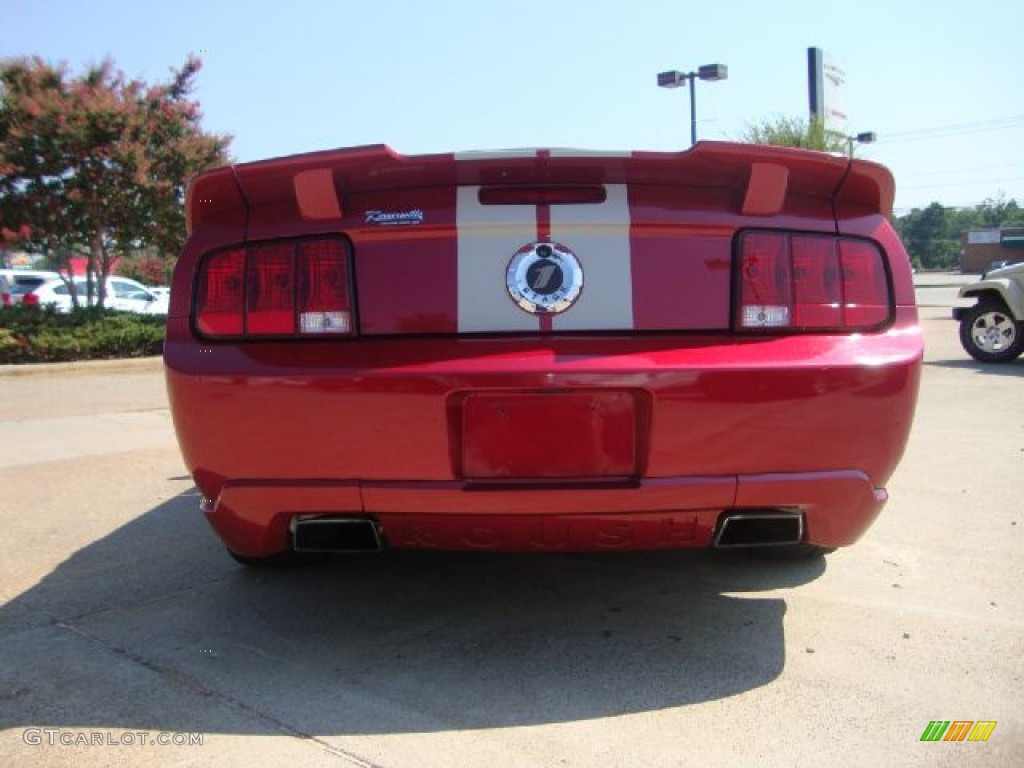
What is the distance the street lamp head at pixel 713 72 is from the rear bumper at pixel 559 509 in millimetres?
24566

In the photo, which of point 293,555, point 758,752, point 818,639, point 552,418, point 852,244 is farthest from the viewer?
point 293,555

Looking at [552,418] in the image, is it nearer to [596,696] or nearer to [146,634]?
[596,696]

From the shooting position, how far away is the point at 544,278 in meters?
2.53

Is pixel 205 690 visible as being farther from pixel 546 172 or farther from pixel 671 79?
pixel 671 79

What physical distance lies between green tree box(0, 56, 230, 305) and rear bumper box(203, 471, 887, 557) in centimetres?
1348

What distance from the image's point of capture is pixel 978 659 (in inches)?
111

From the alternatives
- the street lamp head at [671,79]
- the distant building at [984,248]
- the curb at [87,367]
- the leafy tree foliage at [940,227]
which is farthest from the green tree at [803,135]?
the leafy tree foliage at [940,227]

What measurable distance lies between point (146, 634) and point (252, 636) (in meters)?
0.36

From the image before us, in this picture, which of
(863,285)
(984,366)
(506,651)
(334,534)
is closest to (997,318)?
(984,366)

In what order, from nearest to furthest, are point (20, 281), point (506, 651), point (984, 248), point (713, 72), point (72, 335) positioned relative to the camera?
point (506, 651) → point (72, 335) → point (713, 72) → point (20, 281) → point (984, 248)

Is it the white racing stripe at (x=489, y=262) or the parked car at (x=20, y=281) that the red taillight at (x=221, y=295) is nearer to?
the white racing stripe at (x=489, y=262)

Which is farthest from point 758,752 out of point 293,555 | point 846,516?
point 293,555

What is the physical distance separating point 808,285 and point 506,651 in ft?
4.72

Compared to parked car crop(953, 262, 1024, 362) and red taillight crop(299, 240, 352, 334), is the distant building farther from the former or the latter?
red taillight crop(299, 240, 352, 334)
